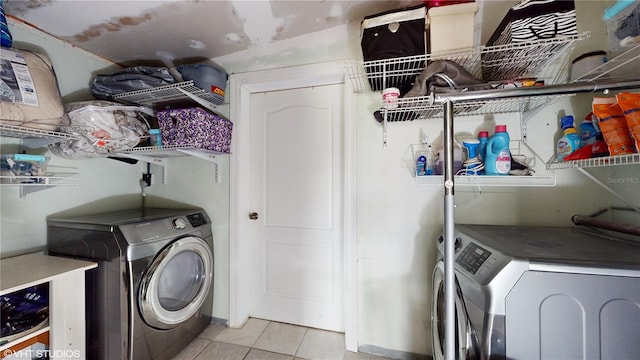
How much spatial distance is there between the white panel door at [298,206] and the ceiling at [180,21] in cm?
43

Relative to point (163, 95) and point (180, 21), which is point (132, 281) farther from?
point (180, 21)

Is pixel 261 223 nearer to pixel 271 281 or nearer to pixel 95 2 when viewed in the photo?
pixel 271 281

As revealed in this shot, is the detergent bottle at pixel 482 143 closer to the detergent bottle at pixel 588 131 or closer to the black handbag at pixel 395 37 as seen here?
the detergent bottle at pixel 588 131

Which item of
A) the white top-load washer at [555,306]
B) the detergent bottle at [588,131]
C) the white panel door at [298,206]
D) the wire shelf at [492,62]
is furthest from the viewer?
the white panel door at [298,206]

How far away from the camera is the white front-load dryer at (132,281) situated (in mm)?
1225

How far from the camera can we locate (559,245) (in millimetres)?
843

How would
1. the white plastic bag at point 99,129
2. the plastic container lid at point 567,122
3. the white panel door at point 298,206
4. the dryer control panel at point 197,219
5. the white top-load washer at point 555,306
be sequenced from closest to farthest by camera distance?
the white top-load washer at point 555,306, the plastic container lid at point 567,122, the white plastic bag at point 99,129, the dryer control panel at point 197,219, the white panel door at point 298,206

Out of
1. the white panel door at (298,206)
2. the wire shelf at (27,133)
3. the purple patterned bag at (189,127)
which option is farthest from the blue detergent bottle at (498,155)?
the wire shelf at (27,133)

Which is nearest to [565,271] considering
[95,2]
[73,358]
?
[73,358]

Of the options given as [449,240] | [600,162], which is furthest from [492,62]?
Result: [449,240]

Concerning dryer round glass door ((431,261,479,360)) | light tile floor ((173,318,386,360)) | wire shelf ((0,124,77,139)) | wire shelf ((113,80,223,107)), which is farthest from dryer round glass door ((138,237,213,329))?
dryer round glass door ((431,261,479,360))

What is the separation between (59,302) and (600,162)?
2.62 m

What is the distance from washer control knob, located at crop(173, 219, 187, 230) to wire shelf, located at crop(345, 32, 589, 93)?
1.54m

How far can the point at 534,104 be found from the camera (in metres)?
1.25
